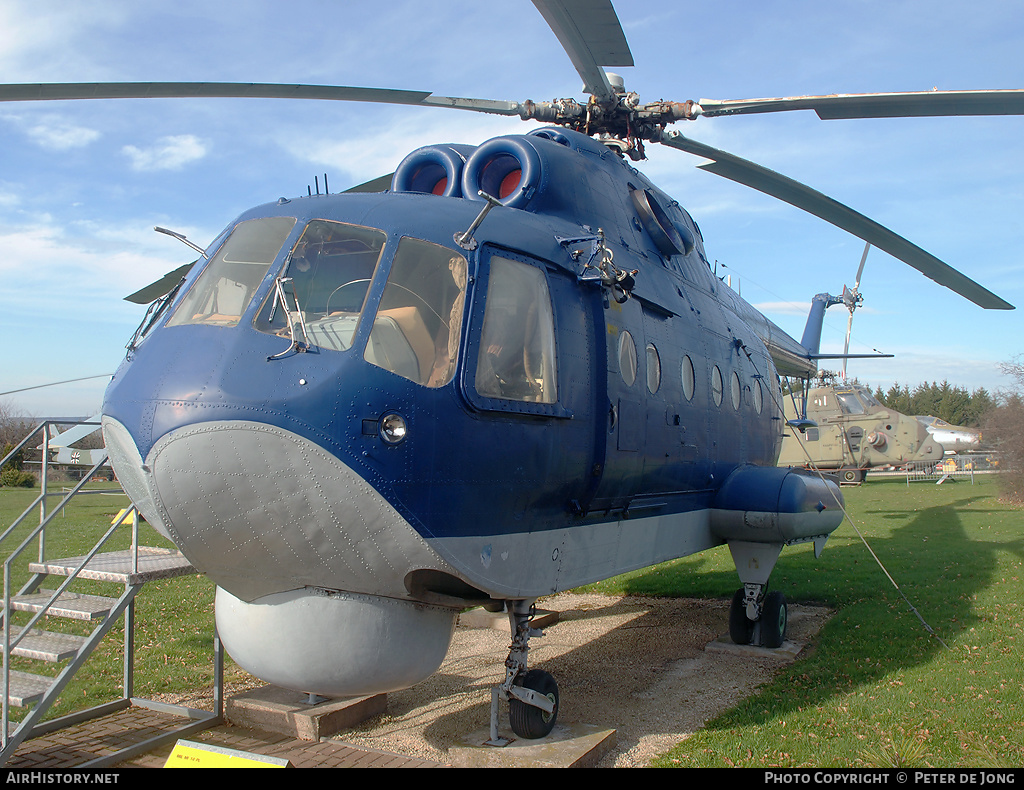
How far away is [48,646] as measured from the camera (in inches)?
207

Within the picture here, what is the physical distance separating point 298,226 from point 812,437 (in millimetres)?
30308

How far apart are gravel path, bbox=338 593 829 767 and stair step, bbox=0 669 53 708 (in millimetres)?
2191

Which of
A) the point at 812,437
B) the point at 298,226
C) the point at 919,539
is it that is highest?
the point at 298,226

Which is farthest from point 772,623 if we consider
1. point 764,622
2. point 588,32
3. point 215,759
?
point 215,759

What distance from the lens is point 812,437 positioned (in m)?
31.5

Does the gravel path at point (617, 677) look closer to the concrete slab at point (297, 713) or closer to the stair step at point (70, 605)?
the concrete slab at point (297, 713)

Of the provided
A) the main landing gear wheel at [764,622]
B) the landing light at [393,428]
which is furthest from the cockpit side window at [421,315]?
the main landing gear wheel at [764,622]

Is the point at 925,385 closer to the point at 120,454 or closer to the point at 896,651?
the point at 896,651

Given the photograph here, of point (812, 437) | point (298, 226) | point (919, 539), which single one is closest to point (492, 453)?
point (298, 226)

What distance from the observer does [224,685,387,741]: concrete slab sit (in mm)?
5973

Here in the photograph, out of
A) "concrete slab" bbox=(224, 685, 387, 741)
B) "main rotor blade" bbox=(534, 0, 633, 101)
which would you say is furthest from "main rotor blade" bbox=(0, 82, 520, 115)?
"concrete slab" bbox=(224, 685, 387, 741)

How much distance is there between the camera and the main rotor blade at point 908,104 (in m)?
6.12

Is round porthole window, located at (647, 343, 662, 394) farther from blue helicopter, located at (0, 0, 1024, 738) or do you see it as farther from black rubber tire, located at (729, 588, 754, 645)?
black rubber tire, located at (729, 588, 754, 645)

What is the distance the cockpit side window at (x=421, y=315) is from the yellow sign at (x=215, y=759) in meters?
1.95
